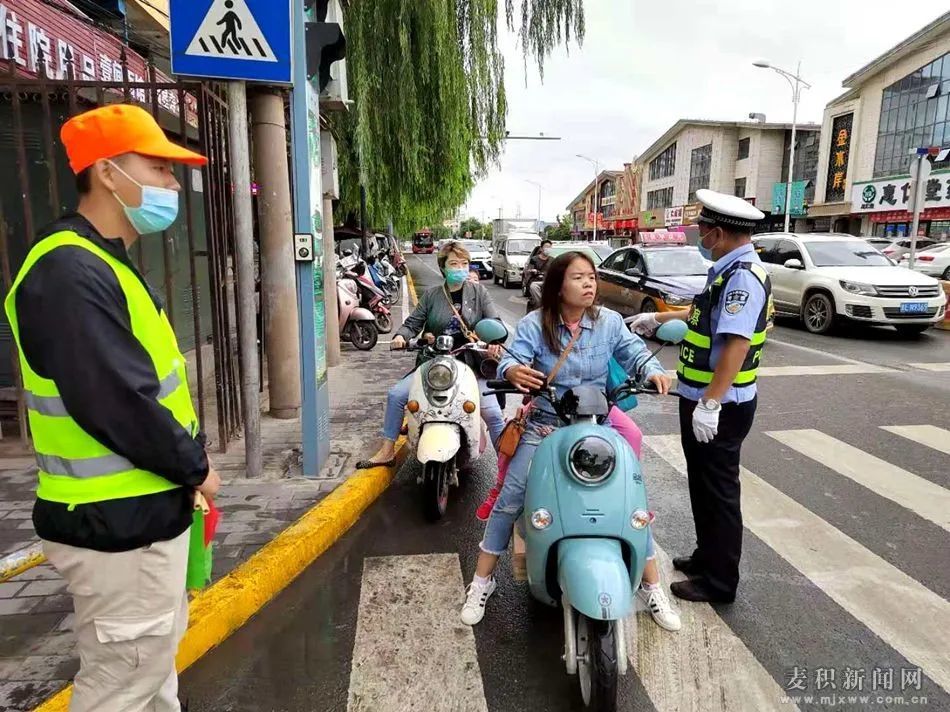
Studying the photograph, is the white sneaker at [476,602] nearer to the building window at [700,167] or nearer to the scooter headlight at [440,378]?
the scooter headlight at [440,378]

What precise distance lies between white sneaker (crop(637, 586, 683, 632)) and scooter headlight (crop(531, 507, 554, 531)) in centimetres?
85

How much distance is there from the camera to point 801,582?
339 cm

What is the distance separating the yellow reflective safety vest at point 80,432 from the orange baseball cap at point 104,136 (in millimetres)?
215

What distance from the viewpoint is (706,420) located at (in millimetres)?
2920

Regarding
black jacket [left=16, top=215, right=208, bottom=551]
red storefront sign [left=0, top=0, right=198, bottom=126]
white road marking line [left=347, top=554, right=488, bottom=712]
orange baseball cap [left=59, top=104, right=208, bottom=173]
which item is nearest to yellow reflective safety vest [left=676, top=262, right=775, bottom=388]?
white road marking line [left=347, top=554, right=488, bottom=712]

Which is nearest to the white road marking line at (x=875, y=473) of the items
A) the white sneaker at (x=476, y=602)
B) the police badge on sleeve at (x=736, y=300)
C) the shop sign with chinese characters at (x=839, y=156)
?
the police badge on sleeve at (x=736, y=300)

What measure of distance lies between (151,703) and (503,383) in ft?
5.64

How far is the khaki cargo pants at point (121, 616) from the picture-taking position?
174 cm

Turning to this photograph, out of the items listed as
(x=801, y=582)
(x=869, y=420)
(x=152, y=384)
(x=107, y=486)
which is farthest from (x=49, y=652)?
(x=869, y=420)

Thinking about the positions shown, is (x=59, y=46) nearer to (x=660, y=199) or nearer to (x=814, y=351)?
(x=814, y=351)

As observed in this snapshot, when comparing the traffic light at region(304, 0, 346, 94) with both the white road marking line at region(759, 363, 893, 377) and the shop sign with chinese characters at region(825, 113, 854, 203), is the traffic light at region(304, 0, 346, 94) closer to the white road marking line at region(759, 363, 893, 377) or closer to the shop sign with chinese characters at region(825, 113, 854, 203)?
the white road marking line at region(759, 363, 893, 377)

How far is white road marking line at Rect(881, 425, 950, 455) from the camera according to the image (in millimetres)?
5609

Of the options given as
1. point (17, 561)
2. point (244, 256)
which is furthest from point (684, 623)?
point (244, 256)

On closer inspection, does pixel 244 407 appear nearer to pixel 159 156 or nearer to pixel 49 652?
pixel 49 652
